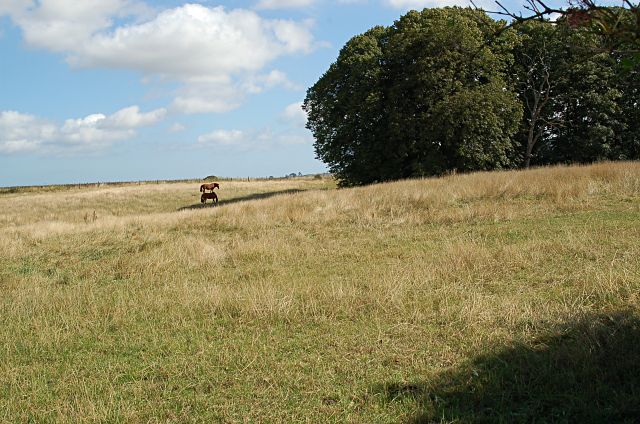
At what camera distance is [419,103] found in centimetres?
3108

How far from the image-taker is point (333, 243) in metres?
13.4

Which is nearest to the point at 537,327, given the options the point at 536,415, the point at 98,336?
the point at 536,415

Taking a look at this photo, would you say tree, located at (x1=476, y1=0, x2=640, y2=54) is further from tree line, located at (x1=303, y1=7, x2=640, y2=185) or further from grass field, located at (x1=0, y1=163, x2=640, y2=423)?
tree line, located at (x1=303, y1=7, x2=640, y2=185)

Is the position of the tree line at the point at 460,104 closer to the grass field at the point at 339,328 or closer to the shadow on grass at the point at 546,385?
the grass field at the point at 339,328

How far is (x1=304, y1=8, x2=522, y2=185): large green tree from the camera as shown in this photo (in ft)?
95.6

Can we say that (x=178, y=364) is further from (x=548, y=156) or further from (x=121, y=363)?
(x=548, y=156)

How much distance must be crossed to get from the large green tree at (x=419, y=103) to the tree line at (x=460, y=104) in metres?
0.08

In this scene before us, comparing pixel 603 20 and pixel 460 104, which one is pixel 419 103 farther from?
pixel 603 20

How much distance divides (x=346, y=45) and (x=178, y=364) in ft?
113

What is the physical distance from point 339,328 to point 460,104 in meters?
24.5

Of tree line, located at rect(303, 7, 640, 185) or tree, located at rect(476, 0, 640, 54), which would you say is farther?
tree line, located at rect(303, 7, 640, 185)

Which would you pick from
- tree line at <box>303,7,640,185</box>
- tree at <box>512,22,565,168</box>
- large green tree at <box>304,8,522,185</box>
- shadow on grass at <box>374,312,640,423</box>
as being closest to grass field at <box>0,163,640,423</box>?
shadow on grass at <box>374,312,640,423</box>

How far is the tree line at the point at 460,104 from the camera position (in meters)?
29.5

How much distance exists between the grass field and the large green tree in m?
16.4
